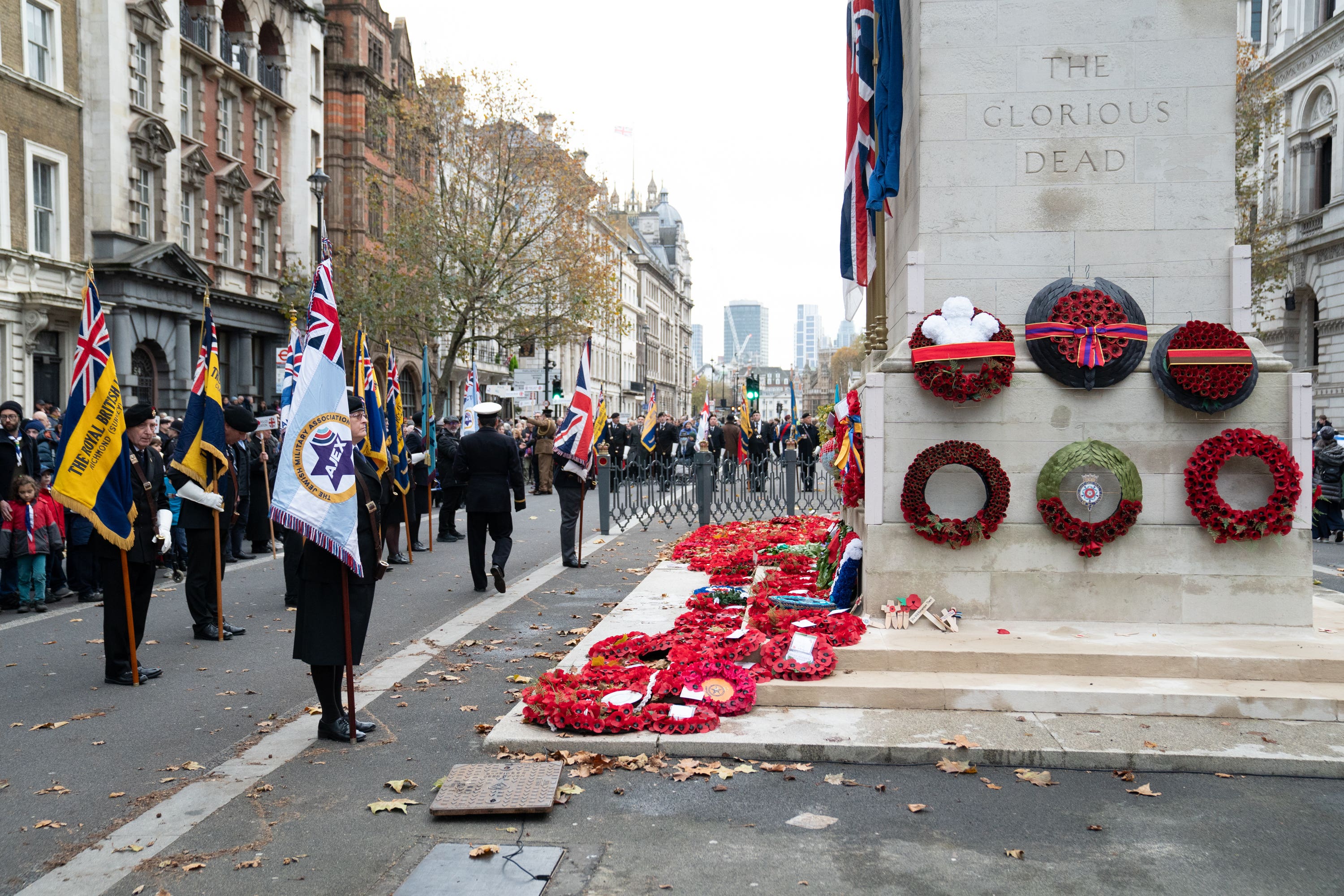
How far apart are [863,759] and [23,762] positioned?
4544mm

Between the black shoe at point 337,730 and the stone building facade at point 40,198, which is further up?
the stone building facade at point 40,198

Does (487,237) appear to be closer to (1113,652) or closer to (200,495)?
(200,495)

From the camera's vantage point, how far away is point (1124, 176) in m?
8.15

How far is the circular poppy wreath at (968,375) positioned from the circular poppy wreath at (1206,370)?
1.06 meters

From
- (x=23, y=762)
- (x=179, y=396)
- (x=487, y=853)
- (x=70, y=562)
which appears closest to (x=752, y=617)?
(x=487, y=853)

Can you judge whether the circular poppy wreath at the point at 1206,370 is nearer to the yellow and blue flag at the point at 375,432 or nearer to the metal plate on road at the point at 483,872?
the metal plate on road at the point at 483,872

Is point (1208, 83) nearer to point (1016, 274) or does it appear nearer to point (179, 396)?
point (1016, 274)

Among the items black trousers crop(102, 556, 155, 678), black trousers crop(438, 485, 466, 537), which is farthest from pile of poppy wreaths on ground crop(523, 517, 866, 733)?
black trousers crop(438, 485, 466, 537)

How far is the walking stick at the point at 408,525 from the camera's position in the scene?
14617 millimetres

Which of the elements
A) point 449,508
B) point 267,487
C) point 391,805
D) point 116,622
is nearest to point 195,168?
point 449,508

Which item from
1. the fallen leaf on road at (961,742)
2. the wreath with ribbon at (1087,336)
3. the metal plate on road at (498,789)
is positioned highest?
the wreath with ribbon at (1087,336)

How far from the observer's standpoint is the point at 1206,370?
7684mm

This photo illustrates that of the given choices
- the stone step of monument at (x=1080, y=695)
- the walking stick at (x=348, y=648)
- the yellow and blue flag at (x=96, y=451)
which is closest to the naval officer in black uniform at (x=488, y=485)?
the yellow and blue flag at (x=96, y=451)

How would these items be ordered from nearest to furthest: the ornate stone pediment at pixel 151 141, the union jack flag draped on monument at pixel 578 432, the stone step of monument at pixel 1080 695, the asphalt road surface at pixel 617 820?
the asphalt road surface at pixel 617 820 → the stone step of monument at pixel 1080 695 → the union jack flag draped on monument at pixel 578 432 → the ornate stone pediment at pixel 151 141
